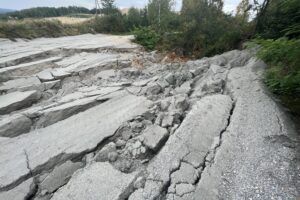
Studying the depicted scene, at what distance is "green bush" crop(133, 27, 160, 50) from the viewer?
1128cm

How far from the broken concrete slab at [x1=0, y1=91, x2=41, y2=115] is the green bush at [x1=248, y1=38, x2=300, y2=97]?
5.32m

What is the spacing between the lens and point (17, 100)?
5.25m

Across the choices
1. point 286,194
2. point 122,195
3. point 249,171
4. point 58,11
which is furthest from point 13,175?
point 58,11

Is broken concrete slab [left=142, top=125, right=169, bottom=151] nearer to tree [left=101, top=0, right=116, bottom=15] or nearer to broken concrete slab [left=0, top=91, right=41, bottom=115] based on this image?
broken concrete slab [left=0, top=91, right=41, bottom=115]

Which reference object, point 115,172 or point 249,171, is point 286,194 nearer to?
point 249,171

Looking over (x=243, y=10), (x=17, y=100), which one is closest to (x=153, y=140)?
(x=17, y=100)

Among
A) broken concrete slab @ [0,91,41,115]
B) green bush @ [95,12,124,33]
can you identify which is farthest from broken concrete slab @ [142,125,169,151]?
green bush @ [95,12,124,33]

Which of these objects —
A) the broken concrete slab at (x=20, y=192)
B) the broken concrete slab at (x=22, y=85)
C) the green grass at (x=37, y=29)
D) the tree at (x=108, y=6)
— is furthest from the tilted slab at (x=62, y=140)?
the tree at (x=108, y=6)

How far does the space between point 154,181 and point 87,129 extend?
1.81m

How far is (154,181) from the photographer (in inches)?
104

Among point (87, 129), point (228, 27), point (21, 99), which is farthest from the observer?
point (228, 27)

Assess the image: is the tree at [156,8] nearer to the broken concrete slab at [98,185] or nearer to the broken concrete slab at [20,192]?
the broken concrete slab at [98,185]

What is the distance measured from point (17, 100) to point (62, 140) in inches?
97.6

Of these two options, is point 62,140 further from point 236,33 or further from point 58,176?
point 236,33
